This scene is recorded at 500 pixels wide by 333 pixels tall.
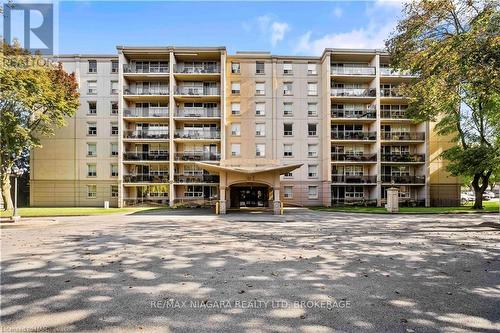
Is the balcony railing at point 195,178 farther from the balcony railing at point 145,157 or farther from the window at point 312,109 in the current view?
the window at point 312,109

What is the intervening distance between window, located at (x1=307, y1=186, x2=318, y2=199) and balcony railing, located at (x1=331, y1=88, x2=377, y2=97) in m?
12.2

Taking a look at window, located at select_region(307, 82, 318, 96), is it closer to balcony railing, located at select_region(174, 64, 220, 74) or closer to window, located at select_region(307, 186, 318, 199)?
balcony railing, located at select_region(174, 64, 220, 74)

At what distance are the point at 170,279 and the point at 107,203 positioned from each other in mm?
29542

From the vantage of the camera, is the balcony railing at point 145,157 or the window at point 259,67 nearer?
the balcony railing at point 145,157

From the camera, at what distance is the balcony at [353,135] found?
35188 millimetres

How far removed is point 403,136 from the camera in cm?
3553

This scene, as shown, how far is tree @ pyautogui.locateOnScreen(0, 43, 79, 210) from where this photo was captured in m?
26.7

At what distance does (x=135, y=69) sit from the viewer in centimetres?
3556

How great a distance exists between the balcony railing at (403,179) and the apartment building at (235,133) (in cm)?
14

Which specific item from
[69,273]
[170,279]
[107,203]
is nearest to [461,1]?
[170,279]

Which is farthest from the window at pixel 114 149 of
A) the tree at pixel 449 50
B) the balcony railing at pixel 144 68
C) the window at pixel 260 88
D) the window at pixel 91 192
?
the tree at pixel 449 50

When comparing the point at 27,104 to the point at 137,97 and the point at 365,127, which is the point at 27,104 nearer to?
the point at 137,97

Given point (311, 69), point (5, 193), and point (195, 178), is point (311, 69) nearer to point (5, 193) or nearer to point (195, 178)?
point (195, 178)

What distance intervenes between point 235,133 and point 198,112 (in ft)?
17.8
